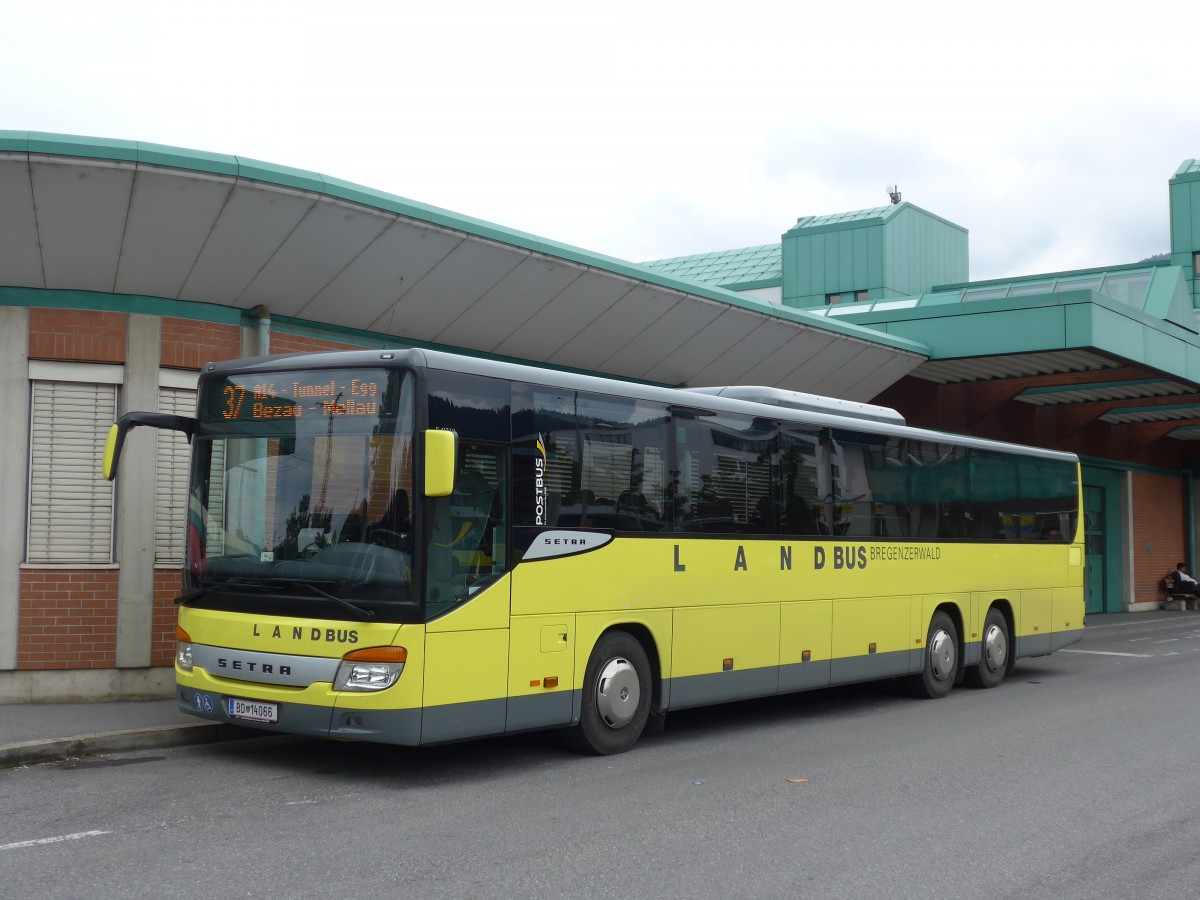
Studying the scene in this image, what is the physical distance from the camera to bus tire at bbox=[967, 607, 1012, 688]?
1512 centimetres

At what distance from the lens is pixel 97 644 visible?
37.6ft

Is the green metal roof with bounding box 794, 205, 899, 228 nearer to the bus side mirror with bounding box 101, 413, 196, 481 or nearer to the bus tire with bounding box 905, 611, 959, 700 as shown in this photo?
the bus tire with bounding box 905, 611, 959, 700

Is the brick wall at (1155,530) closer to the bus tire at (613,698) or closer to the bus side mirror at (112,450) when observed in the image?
the bus tire at (613,698)

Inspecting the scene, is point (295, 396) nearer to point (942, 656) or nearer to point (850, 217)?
point (942, 656)

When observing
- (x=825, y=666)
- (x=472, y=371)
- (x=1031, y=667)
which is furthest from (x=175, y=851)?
(x=1031, y=667)

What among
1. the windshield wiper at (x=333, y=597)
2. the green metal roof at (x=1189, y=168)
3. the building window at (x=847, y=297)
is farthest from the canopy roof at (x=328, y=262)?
the green metal roof at (x=1189, y=168)

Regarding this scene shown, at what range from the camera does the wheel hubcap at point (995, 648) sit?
596 inches

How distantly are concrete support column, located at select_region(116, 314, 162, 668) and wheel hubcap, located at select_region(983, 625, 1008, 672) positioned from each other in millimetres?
9832

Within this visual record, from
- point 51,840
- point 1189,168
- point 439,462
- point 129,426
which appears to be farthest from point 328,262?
point 1189,168

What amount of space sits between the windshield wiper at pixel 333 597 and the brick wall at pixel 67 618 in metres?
4.08

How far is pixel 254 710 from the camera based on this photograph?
8.33 metres

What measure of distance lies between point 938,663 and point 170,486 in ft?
28.8

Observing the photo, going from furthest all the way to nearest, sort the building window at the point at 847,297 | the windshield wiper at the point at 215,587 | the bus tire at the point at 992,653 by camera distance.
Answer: the building window at the point at 847,297 < the bus tire at the point at 992,653 < the windshield wiper at the point at 215,587

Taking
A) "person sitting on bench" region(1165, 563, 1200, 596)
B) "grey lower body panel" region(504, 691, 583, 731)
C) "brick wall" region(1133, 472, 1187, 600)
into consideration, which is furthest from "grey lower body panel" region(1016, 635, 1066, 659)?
"person sitting on bench" region(1165, 563, 1200, 596)
